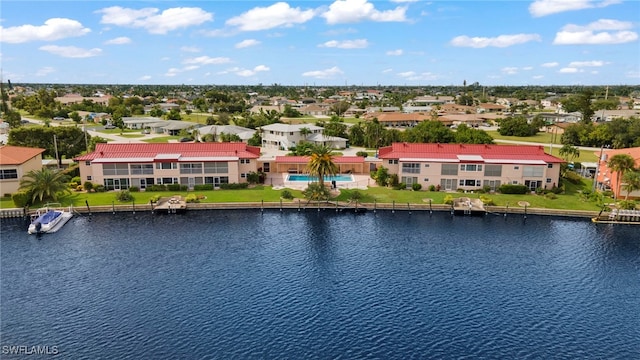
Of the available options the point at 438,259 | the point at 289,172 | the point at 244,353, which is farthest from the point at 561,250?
the point at 289,172

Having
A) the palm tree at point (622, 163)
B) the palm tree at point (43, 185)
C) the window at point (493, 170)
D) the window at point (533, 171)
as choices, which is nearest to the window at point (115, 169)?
the palm tree at point (43, 185)

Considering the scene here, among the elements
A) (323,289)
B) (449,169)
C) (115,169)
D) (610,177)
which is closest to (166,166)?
(115,169)

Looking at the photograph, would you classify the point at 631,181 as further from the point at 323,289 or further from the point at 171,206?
the point at 171,206

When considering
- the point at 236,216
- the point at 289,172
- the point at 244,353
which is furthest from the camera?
the point at 289,172

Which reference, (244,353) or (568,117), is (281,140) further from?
(568,117)

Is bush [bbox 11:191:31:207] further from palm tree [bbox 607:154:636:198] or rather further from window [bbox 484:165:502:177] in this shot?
palm tree [bbox 607:154:636:198]

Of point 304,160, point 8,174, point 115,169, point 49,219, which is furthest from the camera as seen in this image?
point 304,160
